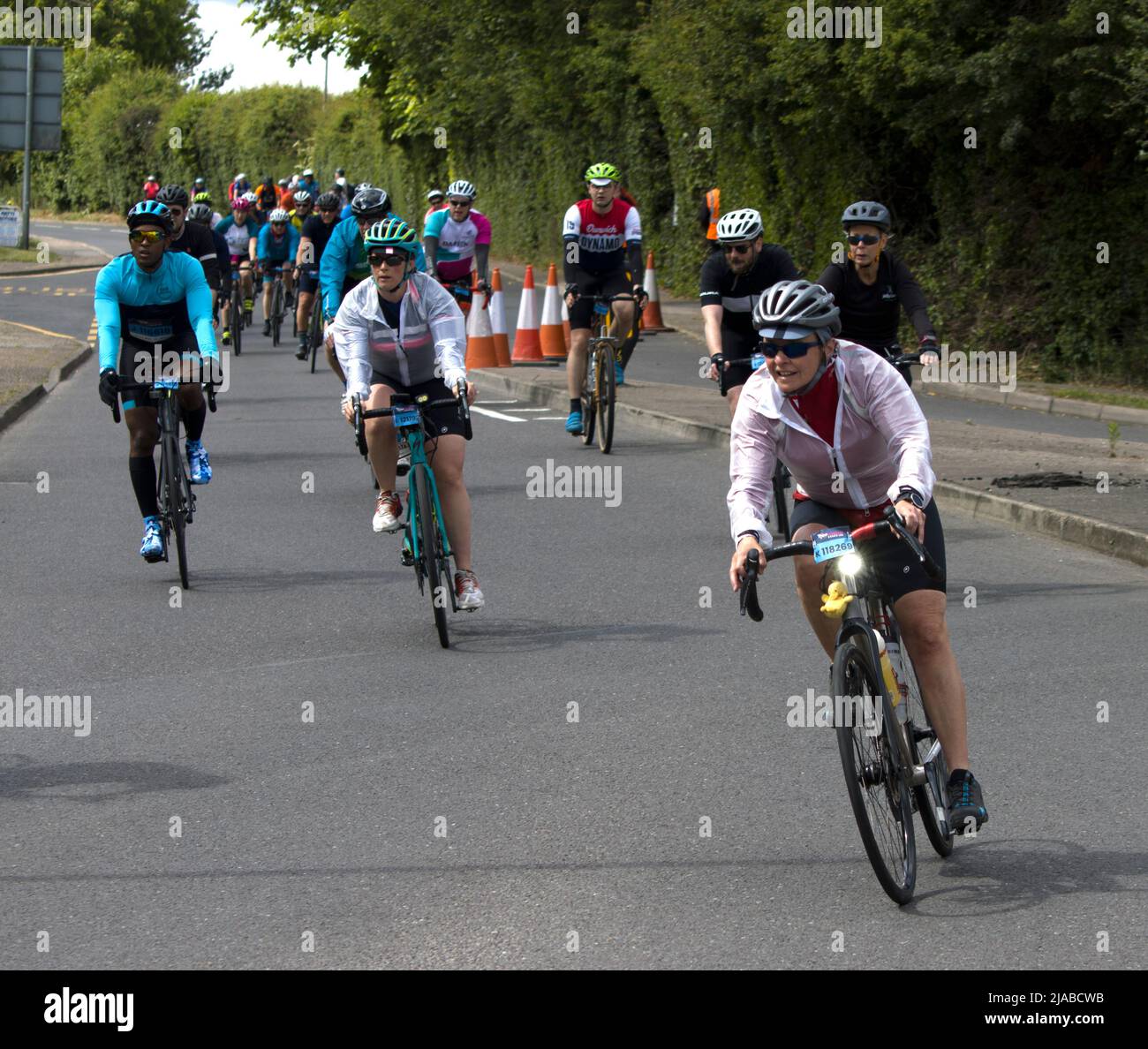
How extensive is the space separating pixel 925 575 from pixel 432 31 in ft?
145

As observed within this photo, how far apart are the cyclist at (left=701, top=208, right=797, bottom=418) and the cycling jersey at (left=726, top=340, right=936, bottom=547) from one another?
219 inches

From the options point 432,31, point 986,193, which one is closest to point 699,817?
point 986,193

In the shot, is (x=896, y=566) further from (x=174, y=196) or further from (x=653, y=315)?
(x=653, y=315)

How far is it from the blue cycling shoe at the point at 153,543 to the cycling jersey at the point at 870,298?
3845mm

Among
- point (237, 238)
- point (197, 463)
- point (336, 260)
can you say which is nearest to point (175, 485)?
point (197, 463)

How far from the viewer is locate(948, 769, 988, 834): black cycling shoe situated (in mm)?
5668

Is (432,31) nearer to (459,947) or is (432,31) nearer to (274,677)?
(274,677)

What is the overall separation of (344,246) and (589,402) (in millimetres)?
3011

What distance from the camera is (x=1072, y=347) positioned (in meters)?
21.7

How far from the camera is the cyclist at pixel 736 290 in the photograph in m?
11.5

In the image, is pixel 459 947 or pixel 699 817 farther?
pixel 699 817

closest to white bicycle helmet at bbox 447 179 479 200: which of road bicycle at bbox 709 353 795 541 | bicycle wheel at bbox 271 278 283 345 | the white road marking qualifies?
the white road marking

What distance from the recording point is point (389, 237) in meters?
9.43

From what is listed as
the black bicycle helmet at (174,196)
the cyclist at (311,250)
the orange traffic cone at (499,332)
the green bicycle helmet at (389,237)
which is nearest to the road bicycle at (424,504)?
the green bicycle helmet at (389,237)
